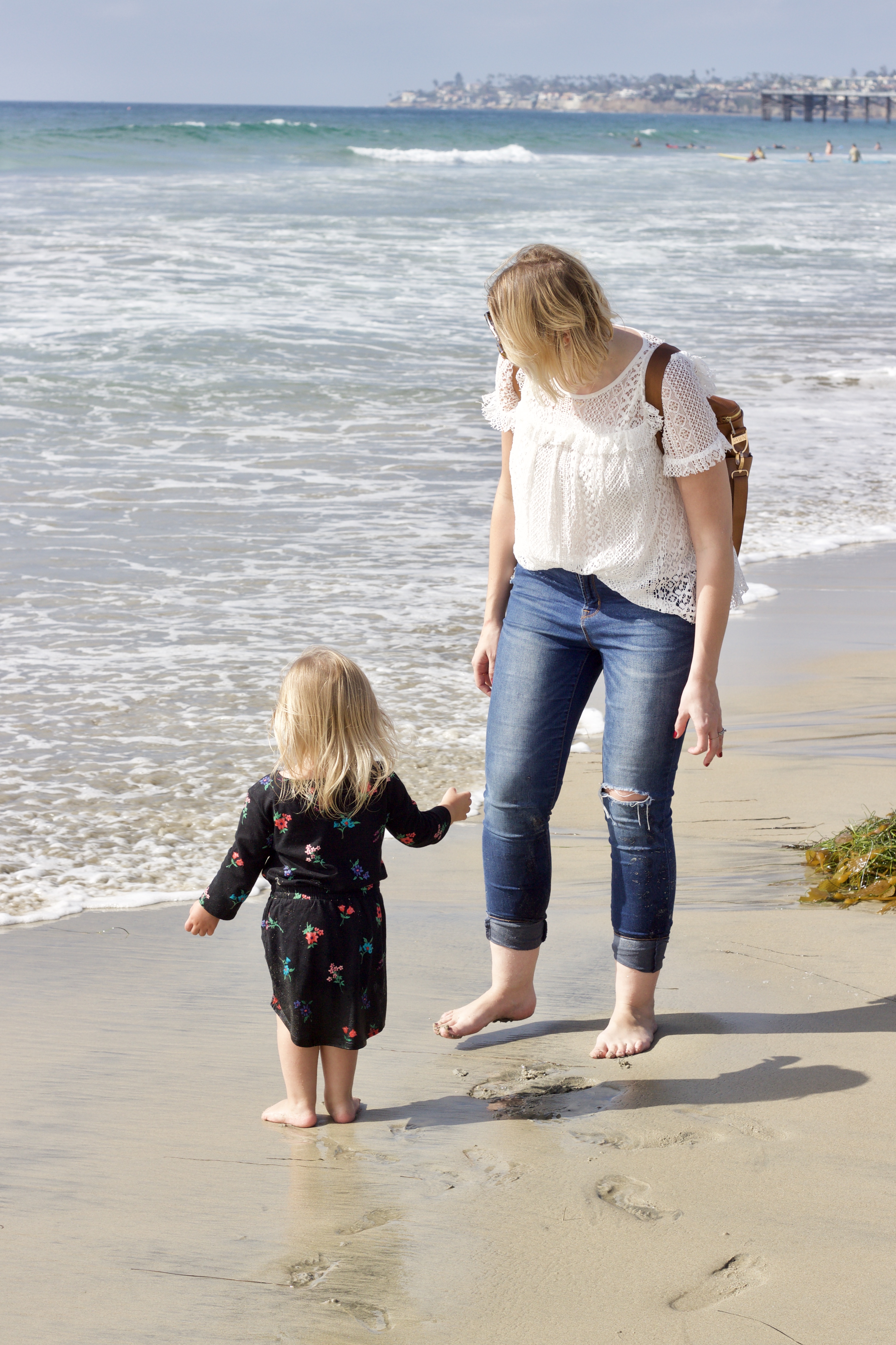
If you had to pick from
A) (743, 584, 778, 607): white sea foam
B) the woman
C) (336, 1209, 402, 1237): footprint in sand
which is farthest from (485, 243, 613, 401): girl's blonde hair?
(743, 584, 778, 607): white sea foam

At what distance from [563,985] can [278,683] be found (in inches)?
106

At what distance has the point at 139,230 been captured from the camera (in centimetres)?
2373

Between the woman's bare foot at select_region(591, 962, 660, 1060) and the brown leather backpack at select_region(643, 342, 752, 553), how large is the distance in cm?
96

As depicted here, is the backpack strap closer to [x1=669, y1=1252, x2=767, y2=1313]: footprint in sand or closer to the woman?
the woman

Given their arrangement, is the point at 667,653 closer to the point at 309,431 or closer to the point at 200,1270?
the point at 200,1270

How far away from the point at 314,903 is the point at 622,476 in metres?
1.05

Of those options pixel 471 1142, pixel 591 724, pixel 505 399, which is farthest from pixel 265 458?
pixel 471 1142

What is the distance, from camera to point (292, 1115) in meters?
2.50

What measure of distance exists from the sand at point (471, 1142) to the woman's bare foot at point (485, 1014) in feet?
0.15

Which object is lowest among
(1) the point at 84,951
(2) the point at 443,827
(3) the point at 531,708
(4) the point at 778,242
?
(1) the point at 84,951

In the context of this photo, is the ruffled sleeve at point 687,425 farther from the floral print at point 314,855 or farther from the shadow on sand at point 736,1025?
the shadow on sand at point 736,1025

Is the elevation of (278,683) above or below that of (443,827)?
below

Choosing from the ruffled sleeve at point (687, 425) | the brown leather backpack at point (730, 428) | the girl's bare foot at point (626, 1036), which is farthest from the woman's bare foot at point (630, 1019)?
the ruffled sleeve at point (687, 425)

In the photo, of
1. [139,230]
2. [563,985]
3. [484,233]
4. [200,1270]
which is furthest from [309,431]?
[484,233]
